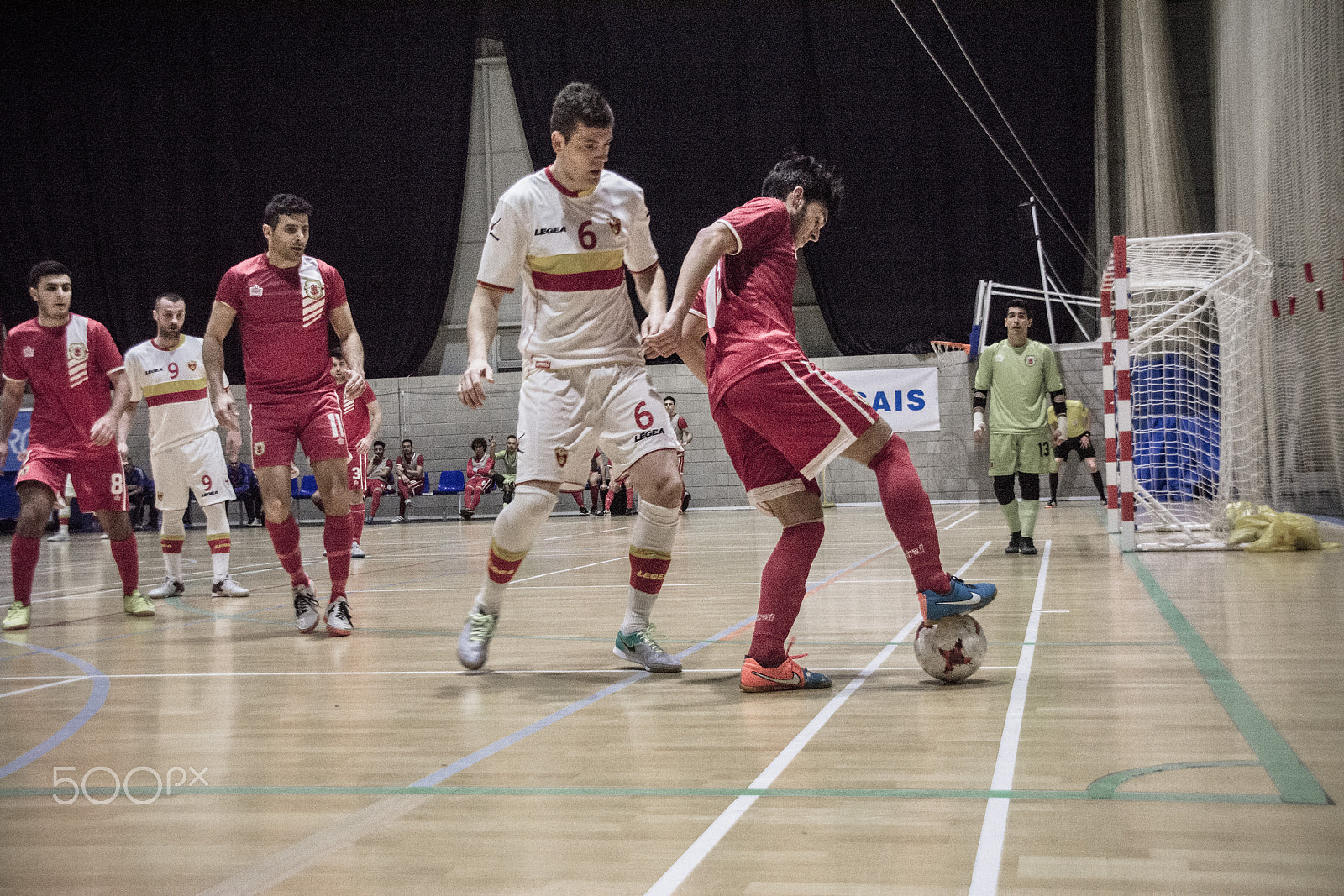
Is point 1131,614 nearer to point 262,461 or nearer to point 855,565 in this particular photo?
point 855,565

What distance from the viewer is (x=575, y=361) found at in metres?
3.94

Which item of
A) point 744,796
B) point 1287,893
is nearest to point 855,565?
point 744,796

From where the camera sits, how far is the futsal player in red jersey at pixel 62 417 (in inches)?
234

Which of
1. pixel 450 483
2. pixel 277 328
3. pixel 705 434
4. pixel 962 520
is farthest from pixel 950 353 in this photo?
pixel 277 328

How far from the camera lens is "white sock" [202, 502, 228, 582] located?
742 centimetres

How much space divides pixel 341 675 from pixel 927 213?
50.9ft

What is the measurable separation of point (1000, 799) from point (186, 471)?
697cm

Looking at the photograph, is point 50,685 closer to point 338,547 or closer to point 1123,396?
point 338,547

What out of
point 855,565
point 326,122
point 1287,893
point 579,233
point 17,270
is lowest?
point 855,565

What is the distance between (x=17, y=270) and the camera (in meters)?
20.1

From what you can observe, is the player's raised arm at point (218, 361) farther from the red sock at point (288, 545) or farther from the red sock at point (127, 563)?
the red sock at point (127, 563)

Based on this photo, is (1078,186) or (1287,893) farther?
(1078,186)

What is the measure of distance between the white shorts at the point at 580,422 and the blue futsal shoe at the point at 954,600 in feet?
3.34

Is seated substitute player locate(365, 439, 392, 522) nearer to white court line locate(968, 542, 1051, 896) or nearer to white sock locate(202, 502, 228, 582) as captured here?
white sock locate(202, 502, 228, 582)
